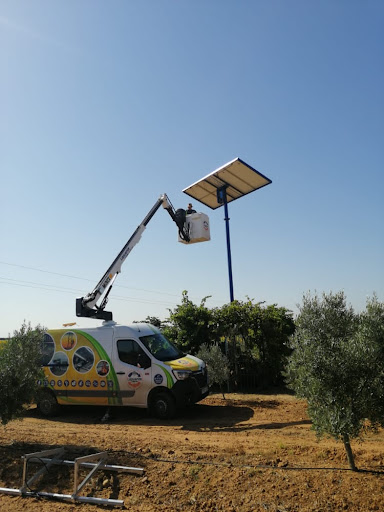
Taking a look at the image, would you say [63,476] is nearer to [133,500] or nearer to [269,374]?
[133,500]

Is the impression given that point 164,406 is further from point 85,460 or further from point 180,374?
point 85,460

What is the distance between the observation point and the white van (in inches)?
413

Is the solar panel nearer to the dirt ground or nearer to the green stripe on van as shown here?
the green stripe on van

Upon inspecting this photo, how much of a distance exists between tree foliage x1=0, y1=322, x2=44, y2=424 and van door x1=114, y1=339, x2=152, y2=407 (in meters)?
2.91

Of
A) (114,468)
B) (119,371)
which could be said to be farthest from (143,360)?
(114,468)

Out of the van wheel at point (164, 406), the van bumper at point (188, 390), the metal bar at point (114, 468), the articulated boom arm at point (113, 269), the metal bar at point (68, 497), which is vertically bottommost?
the metal bar at point (68, 497)

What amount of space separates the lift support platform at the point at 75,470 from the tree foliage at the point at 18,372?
1.23m

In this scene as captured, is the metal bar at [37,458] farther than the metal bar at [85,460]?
Yes

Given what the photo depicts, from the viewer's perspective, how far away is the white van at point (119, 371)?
10.5 meters

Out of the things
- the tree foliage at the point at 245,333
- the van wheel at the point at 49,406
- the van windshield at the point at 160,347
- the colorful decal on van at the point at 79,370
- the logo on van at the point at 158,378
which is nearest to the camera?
the logo on van at the point at 158,378

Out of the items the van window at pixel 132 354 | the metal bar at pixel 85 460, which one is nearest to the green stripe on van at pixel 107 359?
the van window at pixel 132 354

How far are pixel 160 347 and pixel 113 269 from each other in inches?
135

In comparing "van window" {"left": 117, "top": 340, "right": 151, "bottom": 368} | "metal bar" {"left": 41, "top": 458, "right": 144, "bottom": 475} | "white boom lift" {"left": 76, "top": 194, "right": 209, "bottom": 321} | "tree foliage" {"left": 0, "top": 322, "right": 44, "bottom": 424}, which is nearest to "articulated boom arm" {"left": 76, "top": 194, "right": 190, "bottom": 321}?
"white boom lift" {"left": 76, "top": 194, "right": 209, "bottom": 321}

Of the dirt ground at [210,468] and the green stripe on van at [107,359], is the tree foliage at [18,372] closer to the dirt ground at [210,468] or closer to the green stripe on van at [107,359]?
the dirt ground at [210,468]
